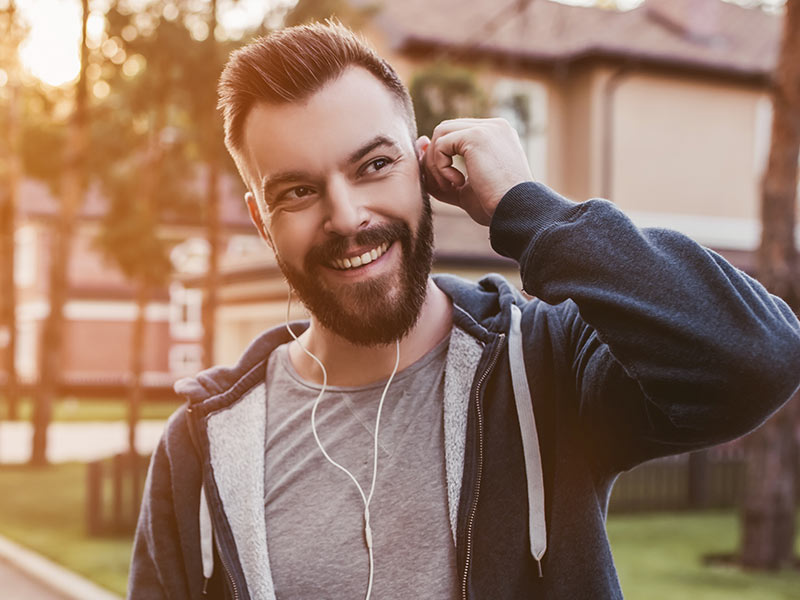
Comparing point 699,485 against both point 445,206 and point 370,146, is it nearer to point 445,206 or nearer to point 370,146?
point 445,206

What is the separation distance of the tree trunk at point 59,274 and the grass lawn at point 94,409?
1141 centimetres

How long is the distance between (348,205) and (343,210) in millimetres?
17

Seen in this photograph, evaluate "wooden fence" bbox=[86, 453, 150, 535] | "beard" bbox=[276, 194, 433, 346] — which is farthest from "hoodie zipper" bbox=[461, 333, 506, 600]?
"wooden fence" bbox=[86, 453, 150, 535]

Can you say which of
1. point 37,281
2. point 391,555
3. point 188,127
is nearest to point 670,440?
point 391,555

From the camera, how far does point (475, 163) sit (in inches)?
87.1

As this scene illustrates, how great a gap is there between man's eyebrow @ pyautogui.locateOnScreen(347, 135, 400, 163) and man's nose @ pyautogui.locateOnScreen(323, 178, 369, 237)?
53mm

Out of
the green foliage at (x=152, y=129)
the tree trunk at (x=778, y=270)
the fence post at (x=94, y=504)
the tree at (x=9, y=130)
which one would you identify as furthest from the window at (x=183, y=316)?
the tree trunk at (x=778, y=270)

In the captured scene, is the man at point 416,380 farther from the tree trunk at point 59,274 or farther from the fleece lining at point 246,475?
the tree trunk at point 59,274

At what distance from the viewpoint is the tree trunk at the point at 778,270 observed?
10.1 m

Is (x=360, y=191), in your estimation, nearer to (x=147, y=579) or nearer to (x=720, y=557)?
(x=147, y=579)

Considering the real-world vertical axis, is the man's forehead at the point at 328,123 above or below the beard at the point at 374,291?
above

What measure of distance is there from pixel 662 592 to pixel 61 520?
833 centimetres

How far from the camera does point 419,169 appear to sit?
2.35 metres

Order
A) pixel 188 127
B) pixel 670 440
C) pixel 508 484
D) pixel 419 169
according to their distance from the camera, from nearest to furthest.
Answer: pixel 670 440
pixel 508 484
pixel 419 169
pixel 188 127
